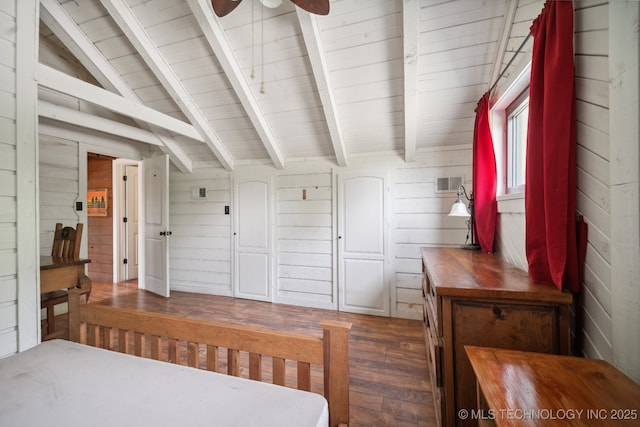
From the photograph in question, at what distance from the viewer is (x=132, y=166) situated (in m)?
4.88

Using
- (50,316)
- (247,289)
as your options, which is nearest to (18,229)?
(50,316)

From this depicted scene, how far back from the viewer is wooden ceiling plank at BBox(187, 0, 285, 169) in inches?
80.8

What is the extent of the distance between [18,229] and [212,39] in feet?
6.28

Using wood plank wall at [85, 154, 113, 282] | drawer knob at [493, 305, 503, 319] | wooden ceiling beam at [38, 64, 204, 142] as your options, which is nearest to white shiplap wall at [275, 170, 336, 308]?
wooden ceiling beam at [38, 64, 204, 142]

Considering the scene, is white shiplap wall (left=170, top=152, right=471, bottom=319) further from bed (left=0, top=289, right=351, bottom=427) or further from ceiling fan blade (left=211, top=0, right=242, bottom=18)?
bed (left=0, top=289, right=351, bottom=427)

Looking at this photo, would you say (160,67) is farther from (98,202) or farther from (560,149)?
(98,202)

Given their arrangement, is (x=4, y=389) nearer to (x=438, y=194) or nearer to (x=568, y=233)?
(x=568, y=233)

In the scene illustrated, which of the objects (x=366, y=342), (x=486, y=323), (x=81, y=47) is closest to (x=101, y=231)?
(x=81, y=47)

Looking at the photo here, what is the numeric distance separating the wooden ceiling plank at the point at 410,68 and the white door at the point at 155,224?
10.5ft

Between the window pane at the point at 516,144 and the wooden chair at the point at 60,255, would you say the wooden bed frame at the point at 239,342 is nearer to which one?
the wooden chair at the point at 60,255

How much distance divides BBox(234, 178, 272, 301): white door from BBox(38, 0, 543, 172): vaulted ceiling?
26.1 inches

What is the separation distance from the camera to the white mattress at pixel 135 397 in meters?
0.80

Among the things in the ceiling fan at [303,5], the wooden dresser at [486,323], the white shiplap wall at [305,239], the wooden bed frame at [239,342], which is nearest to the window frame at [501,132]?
the wooden dresser at [486,323]

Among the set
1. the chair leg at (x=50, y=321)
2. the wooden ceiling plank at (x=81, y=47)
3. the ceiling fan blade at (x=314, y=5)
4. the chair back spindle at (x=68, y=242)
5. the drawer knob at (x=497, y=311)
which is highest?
the wooden ceiling plank at (x=81, y=47)
